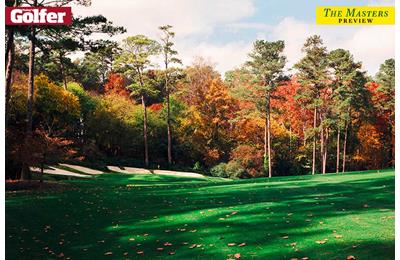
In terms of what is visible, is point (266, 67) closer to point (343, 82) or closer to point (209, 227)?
point (343, 82)

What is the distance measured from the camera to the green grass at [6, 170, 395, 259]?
655 cm

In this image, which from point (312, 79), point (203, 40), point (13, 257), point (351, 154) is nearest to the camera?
point (13, 257)

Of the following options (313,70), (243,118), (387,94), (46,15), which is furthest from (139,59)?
(46,15)

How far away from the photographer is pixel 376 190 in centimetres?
1353

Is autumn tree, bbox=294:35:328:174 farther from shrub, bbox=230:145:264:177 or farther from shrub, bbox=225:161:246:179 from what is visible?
shrub, bbox=225:161:246:179

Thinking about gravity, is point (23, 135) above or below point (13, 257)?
above

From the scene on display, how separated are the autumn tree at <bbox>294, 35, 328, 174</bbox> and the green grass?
2669 cm

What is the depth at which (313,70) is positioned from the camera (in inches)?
A: 1538

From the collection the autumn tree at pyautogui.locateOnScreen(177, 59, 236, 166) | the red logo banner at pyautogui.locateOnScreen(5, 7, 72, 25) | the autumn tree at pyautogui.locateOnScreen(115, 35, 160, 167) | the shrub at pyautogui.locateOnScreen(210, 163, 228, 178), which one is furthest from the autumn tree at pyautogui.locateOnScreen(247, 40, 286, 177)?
the red logo banner at pyautogui.locateOnScreen(5, 7, 72, 25)
